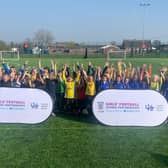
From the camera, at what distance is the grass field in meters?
7.37

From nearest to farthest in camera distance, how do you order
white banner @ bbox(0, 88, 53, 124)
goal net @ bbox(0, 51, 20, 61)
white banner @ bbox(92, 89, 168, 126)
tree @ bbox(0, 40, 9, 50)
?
1. white banner @ bbox(92, 89, 168, 126)
2. white banner @ bbox(0, 88, 53, 124)
3. goal net @ bbox(0, 51, 20, 61)
4. tree @ bbox(0, 40, 9, 50)

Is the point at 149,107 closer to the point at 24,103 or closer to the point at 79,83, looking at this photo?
the point at 79,83

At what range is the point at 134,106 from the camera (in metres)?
10.2

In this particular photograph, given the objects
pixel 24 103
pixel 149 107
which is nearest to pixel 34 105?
pixel 24 103

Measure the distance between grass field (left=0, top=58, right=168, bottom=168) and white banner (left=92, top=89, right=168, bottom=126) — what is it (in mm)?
273

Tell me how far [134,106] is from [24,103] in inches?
132

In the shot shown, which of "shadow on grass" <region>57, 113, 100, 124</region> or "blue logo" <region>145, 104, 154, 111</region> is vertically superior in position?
"blue logo" <region>145, 104, 154, 111</region>

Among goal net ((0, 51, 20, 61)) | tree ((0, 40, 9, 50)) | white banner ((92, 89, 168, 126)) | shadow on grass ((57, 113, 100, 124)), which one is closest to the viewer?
white banner ((92, 89, 168, 126))

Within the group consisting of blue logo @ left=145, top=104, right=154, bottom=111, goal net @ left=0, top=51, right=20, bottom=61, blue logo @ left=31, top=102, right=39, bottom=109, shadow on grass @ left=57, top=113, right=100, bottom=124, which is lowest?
shadow on grass @ left=57, top=113, right=100, bottom=124

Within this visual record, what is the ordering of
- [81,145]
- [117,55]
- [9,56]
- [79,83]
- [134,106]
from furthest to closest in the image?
[117,55] < [9,56] < [79,83] < [134,106] < [81,145]

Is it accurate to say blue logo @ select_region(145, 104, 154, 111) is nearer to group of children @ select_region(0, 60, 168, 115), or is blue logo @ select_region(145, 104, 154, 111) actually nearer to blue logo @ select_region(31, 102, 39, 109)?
group of children @ select_region(0, 60, 168, 115)

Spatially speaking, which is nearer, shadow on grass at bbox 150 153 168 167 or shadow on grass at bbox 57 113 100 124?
shadow on grass at bbox 150 153 168 167

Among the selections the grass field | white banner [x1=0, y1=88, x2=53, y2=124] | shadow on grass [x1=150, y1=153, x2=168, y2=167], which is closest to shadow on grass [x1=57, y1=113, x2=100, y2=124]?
the grass field

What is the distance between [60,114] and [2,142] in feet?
11.7
